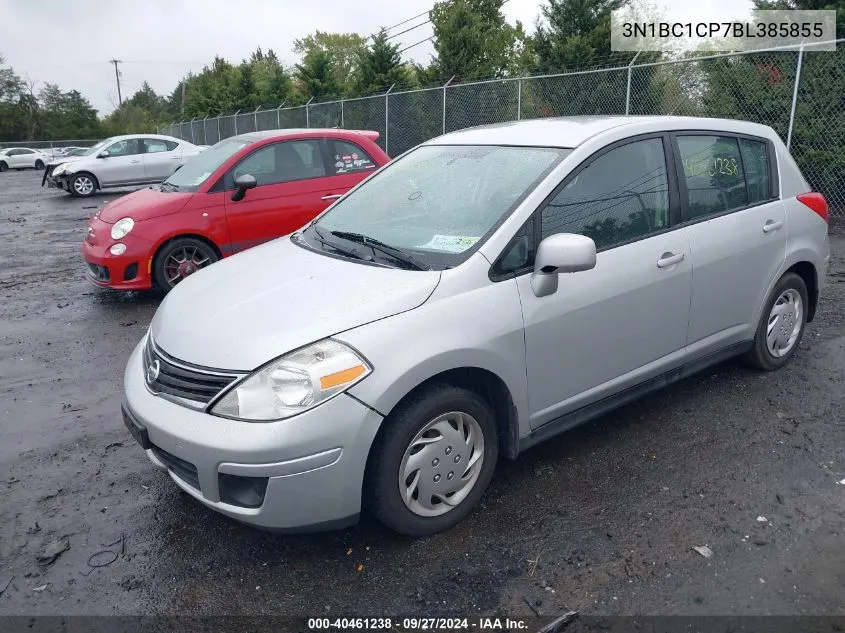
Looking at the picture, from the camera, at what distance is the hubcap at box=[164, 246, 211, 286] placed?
703 centimetres

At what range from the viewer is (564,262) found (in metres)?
3.00

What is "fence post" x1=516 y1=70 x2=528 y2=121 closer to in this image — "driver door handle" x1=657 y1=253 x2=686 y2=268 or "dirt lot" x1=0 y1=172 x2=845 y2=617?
"dirt lot" x1=0 y1=172 x2=845 y2=617

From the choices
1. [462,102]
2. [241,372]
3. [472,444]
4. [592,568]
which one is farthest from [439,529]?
[462,102]

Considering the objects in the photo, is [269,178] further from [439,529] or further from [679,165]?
[439,529]

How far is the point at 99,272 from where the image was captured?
693 centimetres

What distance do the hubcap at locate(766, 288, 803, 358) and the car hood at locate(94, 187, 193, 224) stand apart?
5428 mm

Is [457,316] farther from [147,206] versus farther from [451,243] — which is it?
[147,206]

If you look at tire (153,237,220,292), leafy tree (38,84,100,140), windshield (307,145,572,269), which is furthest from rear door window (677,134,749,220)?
leafy tree (38,84,100,140)

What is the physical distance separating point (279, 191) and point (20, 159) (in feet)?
133

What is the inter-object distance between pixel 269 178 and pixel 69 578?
17.2 feet

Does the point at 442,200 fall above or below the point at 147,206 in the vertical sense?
above

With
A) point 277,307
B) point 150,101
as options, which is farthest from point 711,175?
point 150,101

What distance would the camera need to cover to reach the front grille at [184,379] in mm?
2732

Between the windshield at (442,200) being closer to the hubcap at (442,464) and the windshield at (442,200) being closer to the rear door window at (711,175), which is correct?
the hubcap at (442,464)
